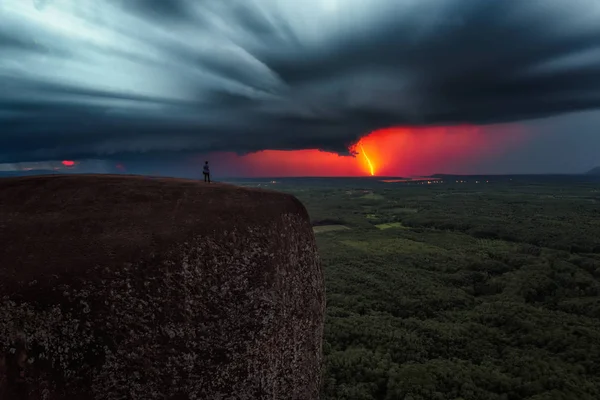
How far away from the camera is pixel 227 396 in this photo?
44.0ft

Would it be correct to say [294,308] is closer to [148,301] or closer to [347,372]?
[148,301]

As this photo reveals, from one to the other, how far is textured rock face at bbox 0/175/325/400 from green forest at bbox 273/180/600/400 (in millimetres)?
25066

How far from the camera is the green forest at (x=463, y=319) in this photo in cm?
3822

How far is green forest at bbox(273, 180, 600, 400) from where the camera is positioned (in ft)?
125

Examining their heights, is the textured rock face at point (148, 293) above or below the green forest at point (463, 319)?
above

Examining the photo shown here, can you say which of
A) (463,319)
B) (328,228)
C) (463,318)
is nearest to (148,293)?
(463,319)

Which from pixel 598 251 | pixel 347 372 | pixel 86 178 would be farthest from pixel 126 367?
pixel 598 251

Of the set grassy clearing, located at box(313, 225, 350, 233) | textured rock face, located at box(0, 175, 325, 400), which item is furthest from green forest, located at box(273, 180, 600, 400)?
textured rock face, located at box(0, 175, 325, 400)

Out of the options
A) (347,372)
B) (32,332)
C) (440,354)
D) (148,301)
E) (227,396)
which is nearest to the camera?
(32,332)

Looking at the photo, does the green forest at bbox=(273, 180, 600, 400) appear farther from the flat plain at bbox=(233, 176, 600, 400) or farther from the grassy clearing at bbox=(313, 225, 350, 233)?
the grassy clearing at bbox=(313, 225, 350, 233)

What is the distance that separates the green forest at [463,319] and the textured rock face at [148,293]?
82.2ft

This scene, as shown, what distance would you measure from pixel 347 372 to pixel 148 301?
32.9 m

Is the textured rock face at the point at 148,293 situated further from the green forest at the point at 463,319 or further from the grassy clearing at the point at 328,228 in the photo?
the grassy clearing at the point at 328,228

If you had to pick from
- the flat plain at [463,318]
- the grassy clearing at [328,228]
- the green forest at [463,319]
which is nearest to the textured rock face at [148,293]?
the flat plain at [463,318]
